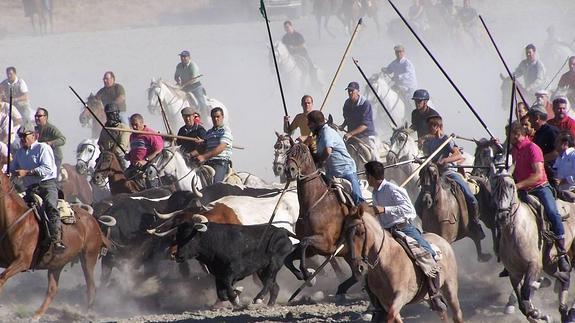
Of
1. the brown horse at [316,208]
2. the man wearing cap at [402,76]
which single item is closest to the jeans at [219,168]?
the brown horse at [316,208]

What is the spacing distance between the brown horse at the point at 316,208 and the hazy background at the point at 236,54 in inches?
630

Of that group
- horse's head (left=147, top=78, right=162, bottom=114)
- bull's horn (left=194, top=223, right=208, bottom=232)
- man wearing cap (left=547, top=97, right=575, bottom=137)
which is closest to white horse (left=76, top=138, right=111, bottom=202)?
bull's horn (left=194, top=223, right=208, bottom=232)

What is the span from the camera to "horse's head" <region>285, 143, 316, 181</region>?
14.5 meters

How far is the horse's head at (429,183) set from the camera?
16.8 m

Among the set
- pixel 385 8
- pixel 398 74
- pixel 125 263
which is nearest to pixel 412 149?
pixel 125 263

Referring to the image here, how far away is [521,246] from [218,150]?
6766mm

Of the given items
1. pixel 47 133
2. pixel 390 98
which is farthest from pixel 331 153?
pixel 390 98

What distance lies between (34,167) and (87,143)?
6268 mm

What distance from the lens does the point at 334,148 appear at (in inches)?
606

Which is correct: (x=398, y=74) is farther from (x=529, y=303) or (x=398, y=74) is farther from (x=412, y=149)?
(x=529, y=303)

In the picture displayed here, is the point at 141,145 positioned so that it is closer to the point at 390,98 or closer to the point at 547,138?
the point at 547,138

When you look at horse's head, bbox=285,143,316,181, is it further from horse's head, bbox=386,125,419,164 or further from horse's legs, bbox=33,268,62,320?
horse's head, bbox=386,125,419,164

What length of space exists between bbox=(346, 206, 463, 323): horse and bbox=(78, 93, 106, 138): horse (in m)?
16.6

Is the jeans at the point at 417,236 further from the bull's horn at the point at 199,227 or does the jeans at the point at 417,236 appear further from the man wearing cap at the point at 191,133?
the man wearing cap at the point at 191,133
